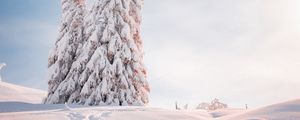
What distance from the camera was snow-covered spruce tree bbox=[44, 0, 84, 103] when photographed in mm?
25156

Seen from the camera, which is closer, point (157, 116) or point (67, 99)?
point (157, 116)

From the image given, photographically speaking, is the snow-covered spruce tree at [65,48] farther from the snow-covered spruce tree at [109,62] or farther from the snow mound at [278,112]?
the snow mound at [278,112]

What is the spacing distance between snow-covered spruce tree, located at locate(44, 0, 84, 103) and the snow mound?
16.8 meters

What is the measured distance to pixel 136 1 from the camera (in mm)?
24656

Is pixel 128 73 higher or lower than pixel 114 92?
higher

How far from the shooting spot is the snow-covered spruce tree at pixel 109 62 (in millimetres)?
21516

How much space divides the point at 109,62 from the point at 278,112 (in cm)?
1406

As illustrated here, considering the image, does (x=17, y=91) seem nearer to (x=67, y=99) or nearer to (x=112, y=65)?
(x=67, y=99)

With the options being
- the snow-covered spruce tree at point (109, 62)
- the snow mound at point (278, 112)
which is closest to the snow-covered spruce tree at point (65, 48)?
the snow-covered spruce tree at point (109, 62)

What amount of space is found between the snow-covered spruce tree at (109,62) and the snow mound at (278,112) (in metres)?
12.0

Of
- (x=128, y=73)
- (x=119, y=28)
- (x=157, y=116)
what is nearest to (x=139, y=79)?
(x=128, y=73)

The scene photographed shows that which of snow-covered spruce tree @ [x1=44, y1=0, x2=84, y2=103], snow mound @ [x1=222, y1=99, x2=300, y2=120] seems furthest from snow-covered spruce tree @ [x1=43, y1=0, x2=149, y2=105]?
snow mound @ [x1=222, y1=99, x2=300, y2=120]

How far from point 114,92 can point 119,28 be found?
15.3 ft

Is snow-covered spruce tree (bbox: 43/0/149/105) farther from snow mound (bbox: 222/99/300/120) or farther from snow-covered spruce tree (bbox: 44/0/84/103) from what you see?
snow mound (bbox: 222/99/300/120)
